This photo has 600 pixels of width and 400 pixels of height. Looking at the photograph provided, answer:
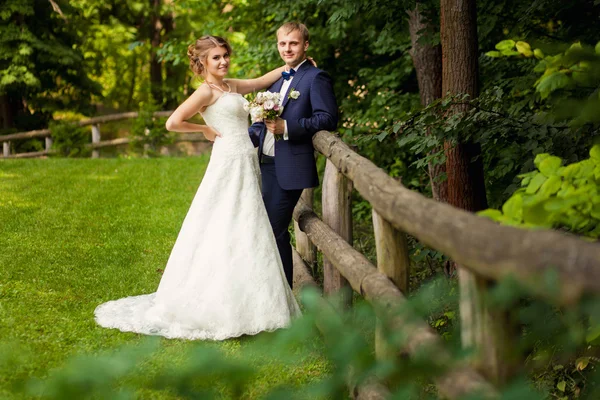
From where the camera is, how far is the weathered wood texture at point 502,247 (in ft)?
5.29

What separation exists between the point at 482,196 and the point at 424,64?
110 inches

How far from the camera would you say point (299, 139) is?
4836 mm

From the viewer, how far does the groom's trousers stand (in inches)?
198

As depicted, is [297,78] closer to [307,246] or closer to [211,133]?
[211,133]

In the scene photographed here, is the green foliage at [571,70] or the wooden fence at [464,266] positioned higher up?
the green foliage at [571,70]

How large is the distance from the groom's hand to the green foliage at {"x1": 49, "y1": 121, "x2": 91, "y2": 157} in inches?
585

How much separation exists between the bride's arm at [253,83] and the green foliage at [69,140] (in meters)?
14.2

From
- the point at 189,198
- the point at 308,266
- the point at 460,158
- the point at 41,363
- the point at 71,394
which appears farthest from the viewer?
the point at 189,198

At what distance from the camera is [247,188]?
4.81 meters

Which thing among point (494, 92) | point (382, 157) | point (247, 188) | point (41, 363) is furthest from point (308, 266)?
point (382, 157)

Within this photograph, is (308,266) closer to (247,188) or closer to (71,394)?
(247,188)

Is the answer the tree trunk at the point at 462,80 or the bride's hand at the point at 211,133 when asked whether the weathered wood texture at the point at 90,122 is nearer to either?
the bride's hand at the point at 211,133

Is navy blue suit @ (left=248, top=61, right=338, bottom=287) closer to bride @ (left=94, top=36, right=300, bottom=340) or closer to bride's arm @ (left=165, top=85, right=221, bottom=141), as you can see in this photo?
bride @ (left=94, top=36, right=300, bottom=340)

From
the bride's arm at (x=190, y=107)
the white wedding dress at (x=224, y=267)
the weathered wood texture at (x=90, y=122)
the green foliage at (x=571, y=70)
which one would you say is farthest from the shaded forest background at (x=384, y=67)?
the bride's arm at (x=190, y=107)
